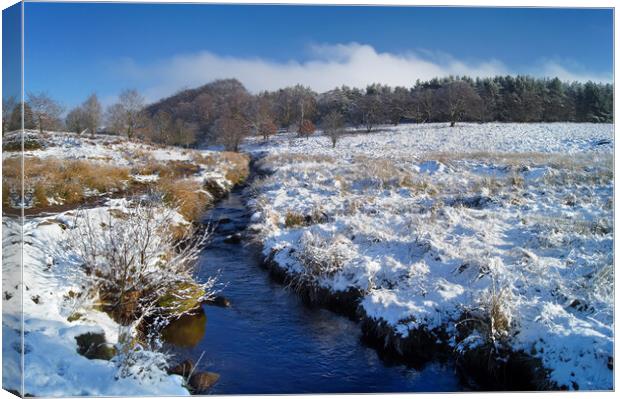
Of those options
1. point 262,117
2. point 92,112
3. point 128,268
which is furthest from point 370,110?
point 128,268

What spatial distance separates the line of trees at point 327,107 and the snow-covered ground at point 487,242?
1.37 feet

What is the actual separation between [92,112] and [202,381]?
6.04 metres

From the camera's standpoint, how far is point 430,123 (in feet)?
34.9

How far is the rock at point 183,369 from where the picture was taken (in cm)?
541

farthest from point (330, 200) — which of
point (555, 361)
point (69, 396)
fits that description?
point (69, 396)

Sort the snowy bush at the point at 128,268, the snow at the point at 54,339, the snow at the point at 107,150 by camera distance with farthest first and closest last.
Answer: the snow at the point at 107,150
the snowy bush at the point at 128,268
the snow at the point at 54,339

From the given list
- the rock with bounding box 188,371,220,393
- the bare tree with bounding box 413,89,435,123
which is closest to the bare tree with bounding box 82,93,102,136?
the rock with bounding box 188,371,220,393

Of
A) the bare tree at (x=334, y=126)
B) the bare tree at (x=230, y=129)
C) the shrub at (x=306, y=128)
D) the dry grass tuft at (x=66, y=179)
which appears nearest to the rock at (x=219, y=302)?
the dry grass tuft at (x=66, y=179)

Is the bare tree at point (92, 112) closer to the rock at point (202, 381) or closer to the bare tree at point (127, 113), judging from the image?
the bare tree at point (127, 113)

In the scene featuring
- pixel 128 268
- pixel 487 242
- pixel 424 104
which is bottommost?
pixel 128 268

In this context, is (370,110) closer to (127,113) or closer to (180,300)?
(127,113)

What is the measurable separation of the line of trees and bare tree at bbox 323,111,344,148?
56 cm

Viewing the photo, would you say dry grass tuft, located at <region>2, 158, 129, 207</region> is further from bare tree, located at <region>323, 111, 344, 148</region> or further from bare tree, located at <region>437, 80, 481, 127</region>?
bare tree, located at <region>437, 80, 481, 127</region>

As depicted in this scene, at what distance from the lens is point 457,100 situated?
910 cm
